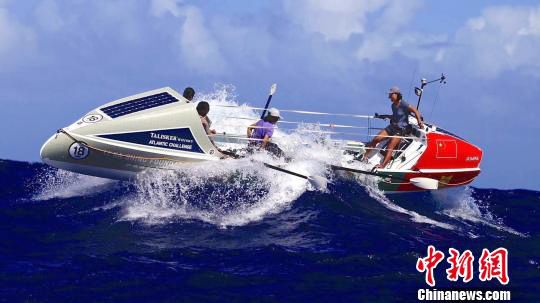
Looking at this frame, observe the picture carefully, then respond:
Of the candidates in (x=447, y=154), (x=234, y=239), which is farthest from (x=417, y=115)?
(x=234, y=239)

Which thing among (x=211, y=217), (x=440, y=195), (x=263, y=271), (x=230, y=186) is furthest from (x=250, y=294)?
(x=440, y=195)

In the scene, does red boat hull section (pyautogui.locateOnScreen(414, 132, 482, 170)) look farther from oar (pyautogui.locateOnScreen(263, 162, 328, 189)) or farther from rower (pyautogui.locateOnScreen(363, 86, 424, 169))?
oar (pyautogui.locateOnScreen(263, 162, 328, 189))

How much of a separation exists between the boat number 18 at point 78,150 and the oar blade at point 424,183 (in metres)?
6.22

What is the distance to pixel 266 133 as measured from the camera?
12500 millimetres

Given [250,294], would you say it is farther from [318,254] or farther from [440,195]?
[440,195]

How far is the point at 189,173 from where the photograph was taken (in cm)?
1187

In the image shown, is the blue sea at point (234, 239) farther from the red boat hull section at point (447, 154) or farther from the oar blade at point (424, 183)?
the red boat hull section at point (447, 154)

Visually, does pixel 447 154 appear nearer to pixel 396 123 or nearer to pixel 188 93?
pixel 396 123

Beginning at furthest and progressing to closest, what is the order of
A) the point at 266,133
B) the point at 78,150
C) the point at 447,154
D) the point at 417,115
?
the point at 447,154
the point at 417,115
the point at 266,133
the point at 78,150

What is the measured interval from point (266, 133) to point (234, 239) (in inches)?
109

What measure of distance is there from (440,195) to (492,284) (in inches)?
219

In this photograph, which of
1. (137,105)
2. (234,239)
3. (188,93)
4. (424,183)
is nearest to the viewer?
(234,239)

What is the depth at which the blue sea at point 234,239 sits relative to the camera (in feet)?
27.3

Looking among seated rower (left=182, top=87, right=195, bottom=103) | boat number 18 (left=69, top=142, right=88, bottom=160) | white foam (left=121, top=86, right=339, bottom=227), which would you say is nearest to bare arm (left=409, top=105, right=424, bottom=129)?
white foam (left=121, top=86, right=339, bottom=227)
